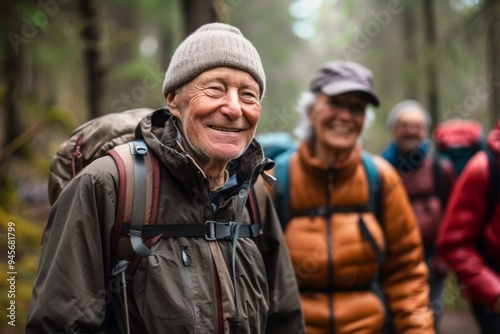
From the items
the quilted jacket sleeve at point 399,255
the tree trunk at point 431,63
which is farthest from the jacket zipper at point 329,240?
the tree trunk at point 431,63

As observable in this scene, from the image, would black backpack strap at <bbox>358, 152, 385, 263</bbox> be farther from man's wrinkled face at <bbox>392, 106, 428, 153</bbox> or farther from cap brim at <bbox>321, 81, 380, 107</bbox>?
man's wrinkled face at <bbox>392, 106, 428, 153</bbox>

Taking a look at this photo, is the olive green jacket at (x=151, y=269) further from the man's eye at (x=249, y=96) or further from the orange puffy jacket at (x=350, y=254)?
the orange puffy jacket at (x=350, y=254)

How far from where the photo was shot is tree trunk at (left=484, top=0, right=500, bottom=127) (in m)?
7.41

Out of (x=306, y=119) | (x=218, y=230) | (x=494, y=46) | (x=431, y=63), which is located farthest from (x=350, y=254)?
(x=431, y=63)

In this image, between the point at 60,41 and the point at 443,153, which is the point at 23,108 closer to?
the point at 60,41

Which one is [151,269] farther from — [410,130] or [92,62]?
[92,62]

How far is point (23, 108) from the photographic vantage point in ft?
35.2

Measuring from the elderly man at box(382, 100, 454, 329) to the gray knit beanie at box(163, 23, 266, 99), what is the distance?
4730 millimetres

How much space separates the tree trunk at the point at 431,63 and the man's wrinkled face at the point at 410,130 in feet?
11.5

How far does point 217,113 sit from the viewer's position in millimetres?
2570

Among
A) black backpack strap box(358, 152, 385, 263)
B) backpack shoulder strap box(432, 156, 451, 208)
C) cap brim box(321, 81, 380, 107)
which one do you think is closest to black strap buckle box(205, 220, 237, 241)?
black backpack strap box(358, 152, 385, 263)

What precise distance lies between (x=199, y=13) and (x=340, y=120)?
182 cm

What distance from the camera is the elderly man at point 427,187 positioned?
683 cm

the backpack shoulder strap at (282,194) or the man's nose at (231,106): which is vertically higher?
the man's nose at (231,106)
